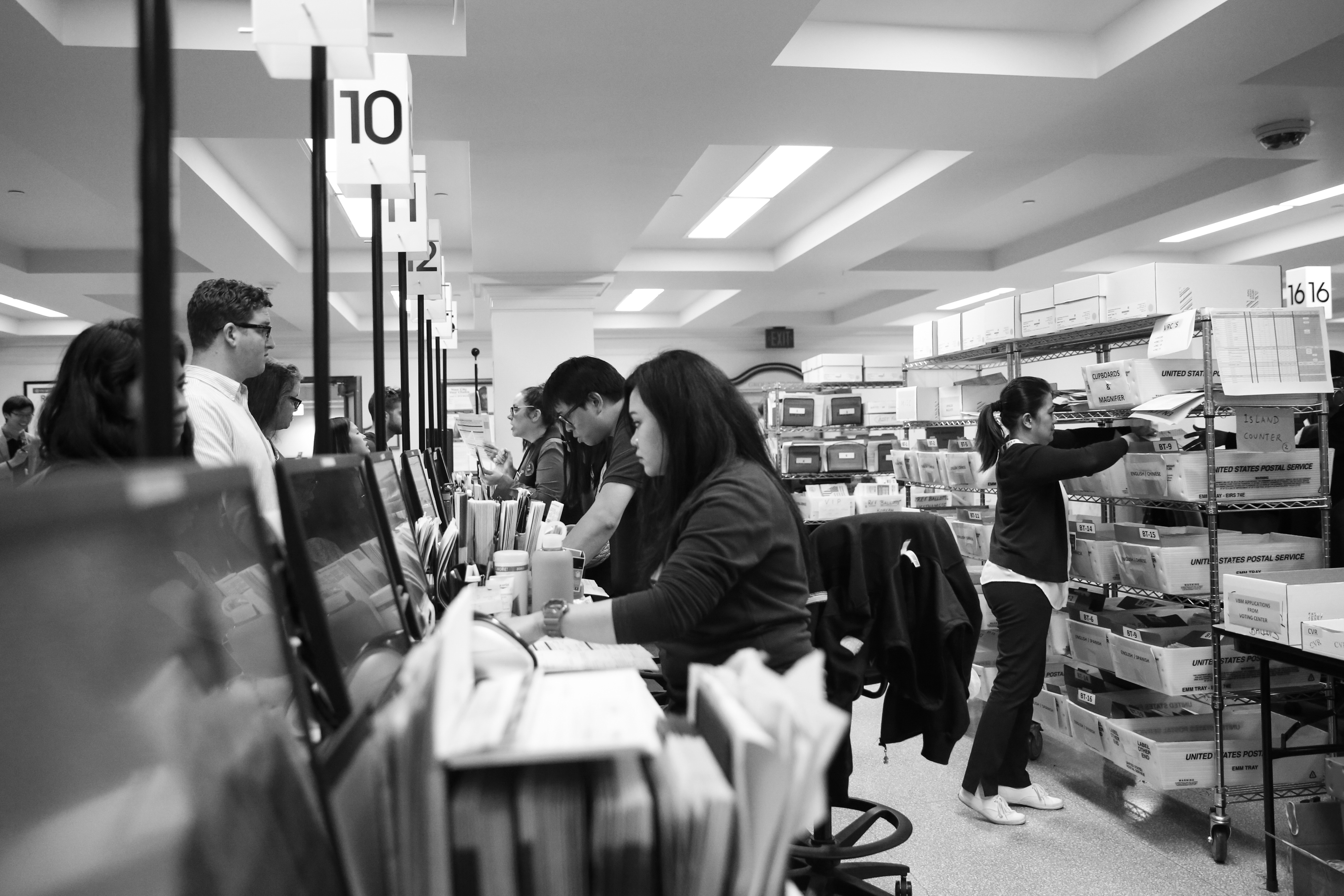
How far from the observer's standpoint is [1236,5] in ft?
11.8

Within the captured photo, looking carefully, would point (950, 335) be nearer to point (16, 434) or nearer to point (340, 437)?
point (340, 437)

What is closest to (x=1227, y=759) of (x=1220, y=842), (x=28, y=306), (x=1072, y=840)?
(x=1220, y=842)

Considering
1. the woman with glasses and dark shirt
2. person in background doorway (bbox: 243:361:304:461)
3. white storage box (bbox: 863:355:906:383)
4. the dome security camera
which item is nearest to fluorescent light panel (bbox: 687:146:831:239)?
white storage box (bbox: 863:355:906:383)

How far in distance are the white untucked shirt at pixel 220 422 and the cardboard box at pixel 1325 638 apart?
115 inches

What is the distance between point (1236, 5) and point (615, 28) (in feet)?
7.95

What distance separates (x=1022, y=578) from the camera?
3656mm

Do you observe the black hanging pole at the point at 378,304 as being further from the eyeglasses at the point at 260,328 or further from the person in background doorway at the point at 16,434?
the person in background doorway at the point at 16,434

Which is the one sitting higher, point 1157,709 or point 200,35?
point 200,35

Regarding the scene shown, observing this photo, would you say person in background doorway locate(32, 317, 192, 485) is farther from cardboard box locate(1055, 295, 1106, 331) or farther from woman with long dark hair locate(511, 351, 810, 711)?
cardboard box locate(1055, 295, 1106, 331)

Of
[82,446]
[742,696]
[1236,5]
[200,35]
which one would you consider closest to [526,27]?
[200,35]

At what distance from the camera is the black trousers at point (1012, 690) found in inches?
137

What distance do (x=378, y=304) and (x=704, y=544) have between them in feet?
2.38

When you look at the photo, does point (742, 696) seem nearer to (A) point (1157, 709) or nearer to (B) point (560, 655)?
(B) point (560, 655)

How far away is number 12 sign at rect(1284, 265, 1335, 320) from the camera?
474cm
